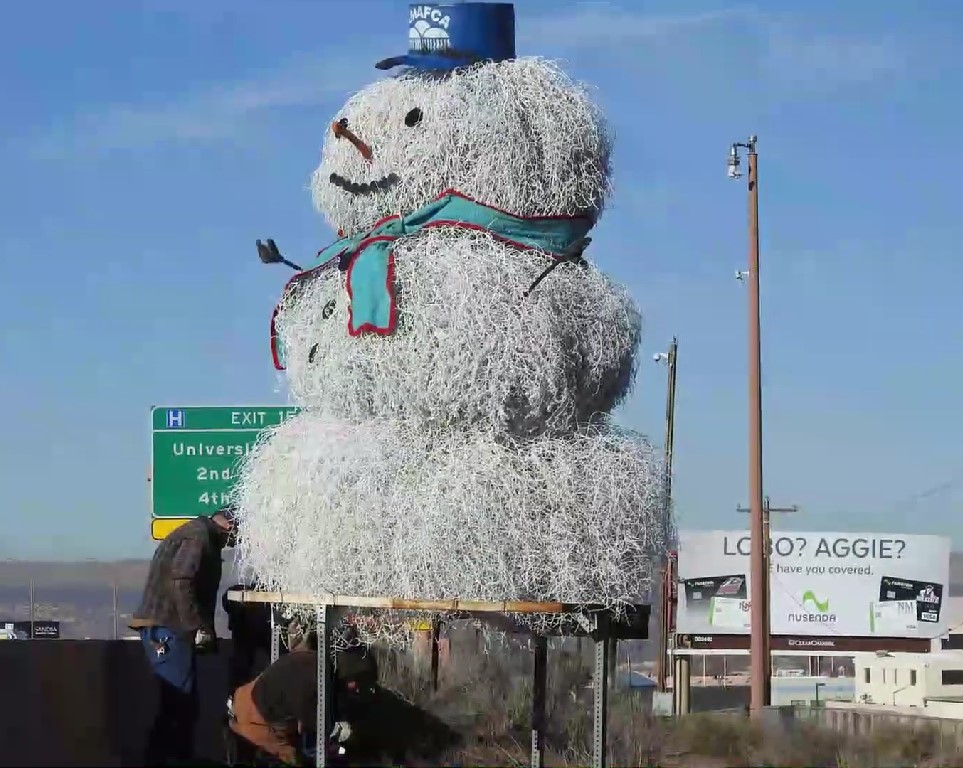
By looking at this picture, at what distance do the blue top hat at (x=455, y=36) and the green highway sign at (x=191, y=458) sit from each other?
5.40m

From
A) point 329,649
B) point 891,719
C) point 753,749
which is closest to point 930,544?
point 891,719

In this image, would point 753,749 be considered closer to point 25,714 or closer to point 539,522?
point 539,522

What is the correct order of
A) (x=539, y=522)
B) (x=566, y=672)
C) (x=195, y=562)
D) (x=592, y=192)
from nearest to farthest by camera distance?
1. (x=539, y=522)
2. (x=592, y=192)
3. (x=195, y=562)
4. (x=566, y=672)

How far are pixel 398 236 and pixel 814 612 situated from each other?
30.3 m

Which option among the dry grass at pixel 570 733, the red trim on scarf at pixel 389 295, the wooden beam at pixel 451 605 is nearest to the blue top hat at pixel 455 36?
the red trim on scarf at pixel 389 295

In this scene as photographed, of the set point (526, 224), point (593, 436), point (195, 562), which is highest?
point (526, 224)

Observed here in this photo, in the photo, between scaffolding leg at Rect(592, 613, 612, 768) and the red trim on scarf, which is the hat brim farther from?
scaffolding leg at Rect(592, 613, 612, 768)

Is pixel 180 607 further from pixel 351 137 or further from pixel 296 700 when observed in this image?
pixel 351 137

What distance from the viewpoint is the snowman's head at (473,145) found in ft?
28.8

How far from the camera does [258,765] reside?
9.42m

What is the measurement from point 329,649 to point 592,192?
2.70 metres

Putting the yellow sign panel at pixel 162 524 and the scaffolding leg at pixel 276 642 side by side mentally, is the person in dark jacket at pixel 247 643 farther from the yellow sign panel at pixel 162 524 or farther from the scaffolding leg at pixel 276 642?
the yellow sign panel at pixel 162 524

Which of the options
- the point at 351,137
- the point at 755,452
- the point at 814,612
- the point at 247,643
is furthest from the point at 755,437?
the point at 814,612

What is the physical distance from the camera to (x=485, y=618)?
8859mm
